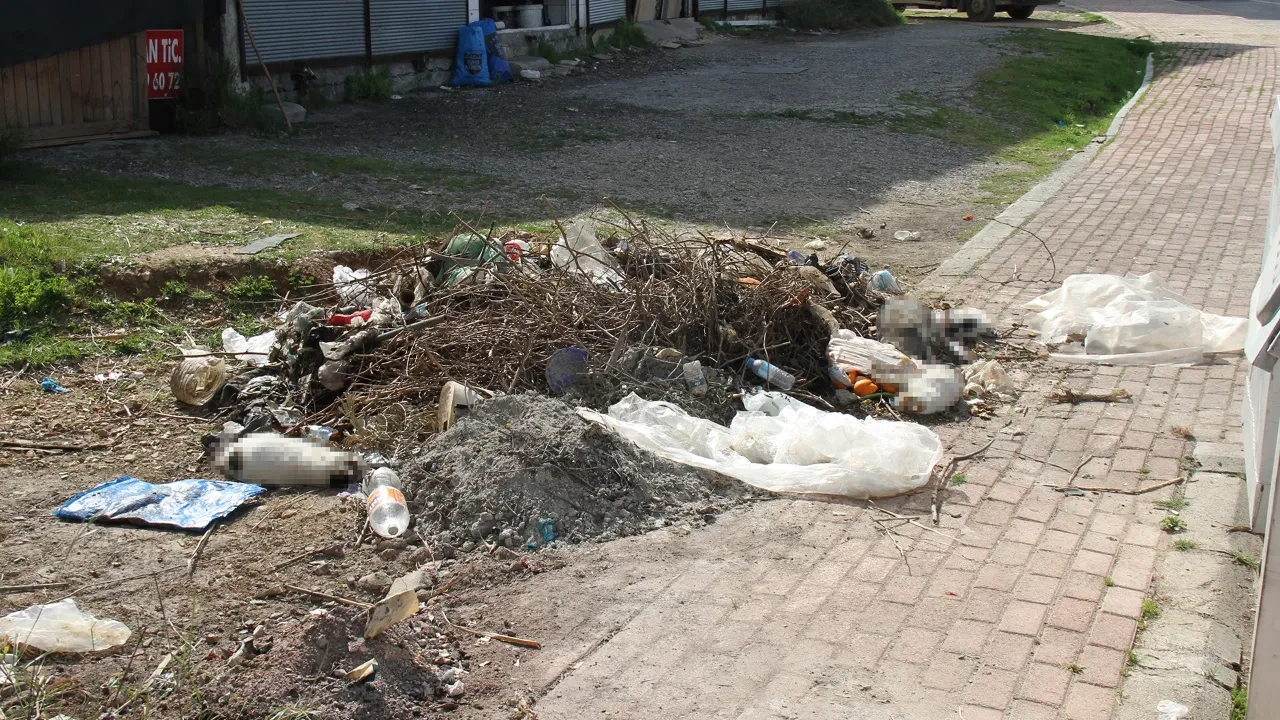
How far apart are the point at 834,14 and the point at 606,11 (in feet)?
21.4

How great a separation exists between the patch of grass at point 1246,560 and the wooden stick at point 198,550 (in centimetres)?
355

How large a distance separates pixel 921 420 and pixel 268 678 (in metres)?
3.13

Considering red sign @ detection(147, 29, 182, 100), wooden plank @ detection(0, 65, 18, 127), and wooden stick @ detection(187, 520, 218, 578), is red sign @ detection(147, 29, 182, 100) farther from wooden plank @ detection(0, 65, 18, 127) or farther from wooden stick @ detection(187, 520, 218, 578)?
wooden stick @ detection(187, 520, 218, 578)

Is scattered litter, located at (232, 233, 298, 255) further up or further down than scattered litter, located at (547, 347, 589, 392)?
further up

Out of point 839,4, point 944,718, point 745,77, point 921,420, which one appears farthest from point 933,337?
point 839,4

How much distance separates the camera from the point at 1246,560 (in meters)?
3.77

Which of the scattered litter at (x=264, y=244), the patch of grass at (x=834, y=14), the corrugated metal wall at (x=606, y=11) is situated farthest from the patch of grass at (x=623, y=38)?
the scattered litter at (x=264, y=244)

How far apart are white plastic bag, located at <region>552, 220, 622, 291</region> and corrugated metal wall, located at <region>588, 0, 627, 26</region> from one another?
11.5 meters

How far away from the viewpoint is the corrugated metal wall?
17.0 m

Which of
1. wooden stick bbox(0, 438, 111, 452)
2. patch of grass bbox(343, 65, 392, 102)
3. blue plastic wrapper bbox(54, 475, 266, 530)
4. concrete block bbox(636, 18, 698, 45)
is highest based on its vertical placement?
concrete block bbox(636, 18, 698, 45)

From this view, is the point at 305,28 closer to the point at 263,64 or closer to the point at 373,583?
the point at 263,64

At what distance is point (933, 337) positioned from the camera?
573cm

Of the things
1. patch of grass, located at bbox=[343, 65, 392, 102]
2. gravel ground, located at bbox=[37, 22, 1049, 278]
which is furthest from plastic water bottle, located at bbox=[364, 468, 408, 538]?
patch of grass, located at bbox=[343, 65, 392, 102]

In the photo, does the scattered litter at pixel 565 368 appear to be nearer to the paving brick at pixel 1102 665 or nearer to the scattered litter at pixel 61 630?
the scattered litter at pixel 61 630
